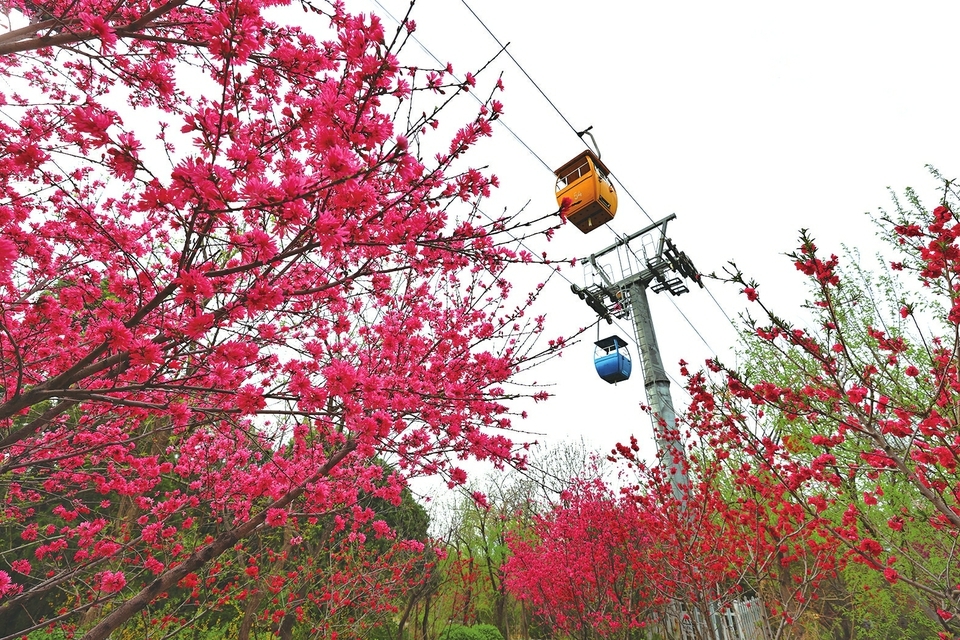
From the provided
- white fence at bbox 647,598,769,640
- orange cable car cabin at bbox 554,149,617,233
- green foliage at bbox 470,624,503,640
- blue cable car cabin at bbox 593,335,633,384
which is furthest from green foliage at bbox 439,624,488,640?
orange cable car cabin at bbox 554,149,617,233

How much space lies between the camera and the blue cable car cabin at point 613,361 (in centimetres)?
1038

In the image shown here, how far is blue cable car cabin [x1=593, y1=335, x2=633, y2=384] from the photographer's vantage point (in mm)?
10375

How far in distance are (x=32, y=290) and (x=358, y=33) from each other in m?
4.75

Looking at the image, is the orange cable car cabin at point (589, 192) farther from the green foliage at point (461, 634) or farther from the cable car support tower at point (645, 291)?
the green foliage at point (461, 634)

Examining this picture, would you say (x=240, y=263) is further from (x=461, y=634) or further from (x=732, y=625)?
(x=461, y=634)

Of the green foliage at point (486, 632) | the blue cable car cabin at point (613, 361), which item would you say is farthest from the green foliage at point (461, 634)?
the blue cable car cabin at point (613, 361)

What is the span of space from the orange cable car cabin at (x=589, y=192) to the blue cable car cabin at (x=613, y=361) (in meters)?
4.26

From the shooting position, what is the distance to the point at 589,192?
6758 mm

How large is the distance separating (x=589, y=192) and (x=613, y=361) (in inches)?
195

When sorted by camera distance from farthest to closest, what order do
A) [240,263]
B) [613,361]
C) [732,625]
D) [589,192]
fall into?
[613,361]
[732,625]
[589,192]
[240,263]

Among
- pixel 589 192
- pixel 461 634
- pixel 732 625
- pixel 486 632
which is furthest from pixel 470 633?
pixel 589 192

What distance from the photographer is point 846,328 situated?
918 centimetres

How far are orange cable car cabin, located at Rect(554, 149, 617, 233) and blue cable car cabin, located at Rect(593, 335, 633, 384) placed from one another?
Answer: 426cm

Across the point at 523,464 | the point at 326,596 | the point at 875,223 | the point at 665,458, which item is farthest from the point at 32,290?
the point at 875,223
